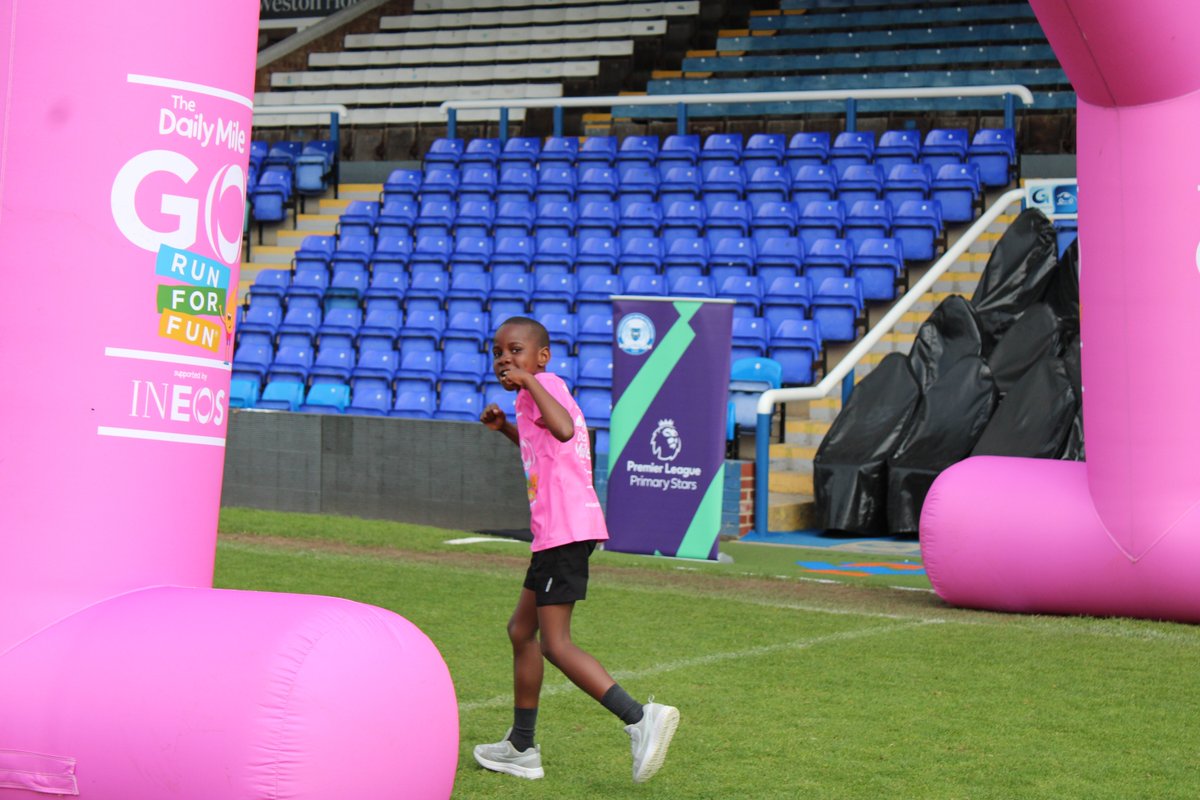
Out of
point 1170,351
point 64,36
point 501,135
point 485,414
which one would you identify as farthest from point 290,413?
point 64,36

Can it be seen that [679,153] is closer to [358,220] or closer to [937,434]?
[358,220]

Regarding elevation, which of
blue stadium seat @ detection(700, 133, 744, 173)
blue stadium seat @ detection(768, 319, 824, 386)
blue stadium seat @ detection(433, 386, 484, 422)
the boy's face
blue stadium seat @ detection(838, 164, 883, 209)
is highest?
blue stadium seat @ detection(700, 133, 744, 173)

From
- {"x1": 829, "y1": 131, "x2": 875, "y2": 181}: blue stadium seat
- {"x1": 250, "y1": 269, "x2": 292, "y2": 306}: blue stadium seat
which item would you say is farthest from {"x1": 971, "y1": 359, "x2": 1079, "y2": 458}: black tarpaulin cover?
{"x1": 250, "y1": 269, "x2": 292, "y2": 306}: blue stadium seat

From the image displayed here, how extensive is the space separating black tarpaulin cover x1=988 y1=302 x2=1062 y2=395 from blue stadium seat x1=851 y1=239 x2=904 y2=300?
5.48 feet

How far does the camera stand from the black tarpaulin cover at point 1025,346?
13766 mm

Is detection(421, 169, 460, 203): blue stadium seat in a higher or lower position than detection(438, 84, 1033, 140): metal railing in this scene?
lower

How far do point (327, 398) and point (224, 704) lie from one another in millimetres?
12172

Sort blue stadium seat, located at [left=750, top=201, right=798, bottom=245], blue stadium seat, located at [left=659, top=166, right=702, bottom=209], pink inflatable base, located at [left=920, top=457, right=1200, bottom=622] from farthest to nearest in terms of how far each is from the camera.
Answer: blue stadium seat, located at [left=659, top=166, right=702, bottom=209] < blue stadium seat, located at [left=750, top=201, right=798, bottom=245] < pink inflatable base, located at [left=920, top=457, right=1200, bottom=622]

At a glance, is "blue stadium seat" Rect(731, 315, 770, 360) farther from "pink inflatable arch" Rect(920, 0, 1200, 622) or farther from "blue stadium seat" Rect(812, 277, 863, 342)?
"pink inflatable arch" Rect(920, 0, 1200, 622)

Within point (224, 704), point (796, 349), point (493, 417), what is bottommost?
point (224, 704)

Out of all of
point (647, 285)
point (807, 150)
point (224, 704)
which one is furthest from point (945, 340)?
point (224, 704)

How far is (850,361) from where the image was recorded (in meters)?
13.9

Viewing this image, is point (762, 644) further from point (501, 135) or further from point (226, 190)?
point (501, 135)

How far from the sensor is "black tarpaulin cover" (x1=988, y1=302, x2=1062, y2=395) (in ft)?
45.2
